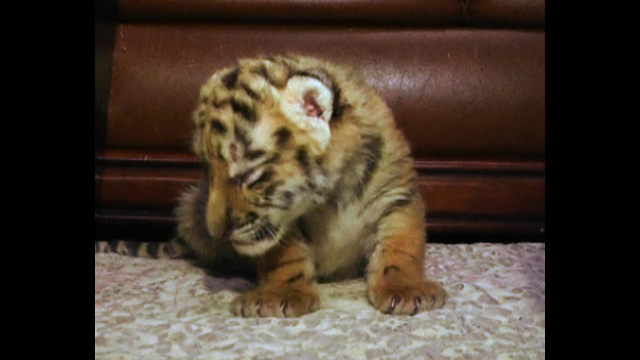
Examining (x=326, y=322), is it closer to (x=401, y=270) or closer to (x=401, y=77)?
(x=401, y=270)

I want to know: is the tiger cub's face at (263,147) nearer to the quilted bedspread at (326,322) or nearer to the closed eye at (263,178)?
the closed eye at (263,178)

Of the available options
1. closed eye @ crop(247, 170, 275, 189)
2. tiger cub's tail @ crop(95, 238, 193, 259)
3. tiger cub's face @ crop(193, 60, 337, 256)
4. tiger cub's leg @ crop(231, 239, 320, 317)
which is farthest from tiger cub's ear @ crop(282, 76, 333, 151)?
tiger cub's tail @ crop(95, 238, 193, 259)

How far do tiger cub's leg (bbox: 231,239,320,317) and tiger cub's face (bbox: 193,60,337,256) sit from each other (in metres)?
0.11

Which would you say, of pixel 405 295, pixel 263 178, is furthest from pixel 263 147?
pixel 405 295

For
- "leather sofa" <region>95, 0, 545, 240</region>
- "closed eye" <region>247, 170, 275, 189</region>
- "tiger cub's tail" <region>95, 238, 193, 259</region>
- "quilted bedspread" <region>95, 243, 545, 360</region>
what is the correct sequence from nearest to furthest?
"quilted bedspread" <region>95, 243, 545, 360</region>
"closed eye" <region>247, 170, 275, 189</region>
"tiger cub's tail" <region>95, 238, 193, 259</region>
"leather sofa" <region>95, 0, 545, 240</region>

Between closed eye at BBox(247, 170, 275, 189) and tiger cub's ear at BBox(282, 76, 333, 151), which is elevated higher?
tiger cub's ear at BBox(282, 76, 333, 151)

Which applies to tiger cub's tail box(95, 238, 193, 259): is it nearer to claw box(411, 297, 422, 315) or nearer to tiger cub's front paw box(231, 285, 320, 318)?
tiger cub's front paw box(231, 285, 320, 318)

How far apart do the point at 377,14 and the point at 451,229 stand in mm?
722

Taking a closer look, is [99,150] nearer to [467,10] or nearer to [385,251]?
[385,251]

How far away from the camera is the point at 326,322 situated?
48.0 inches

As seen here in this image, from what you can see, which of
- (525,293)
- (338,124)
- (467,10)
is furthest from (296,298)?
(467,10)

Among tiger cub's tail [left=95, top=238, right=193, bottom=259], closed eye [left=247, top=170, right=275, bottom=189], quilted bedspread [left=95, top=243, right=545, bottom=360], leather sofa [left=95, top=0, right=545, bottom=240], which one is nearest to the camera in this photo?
quilted bedspread [left=95, top=243, right=545, bottom=360]

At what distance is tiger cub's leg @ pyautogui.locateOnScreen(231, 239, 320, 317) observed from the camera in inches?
49.7

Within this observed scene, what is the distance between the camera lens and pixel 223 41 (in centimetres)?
200
